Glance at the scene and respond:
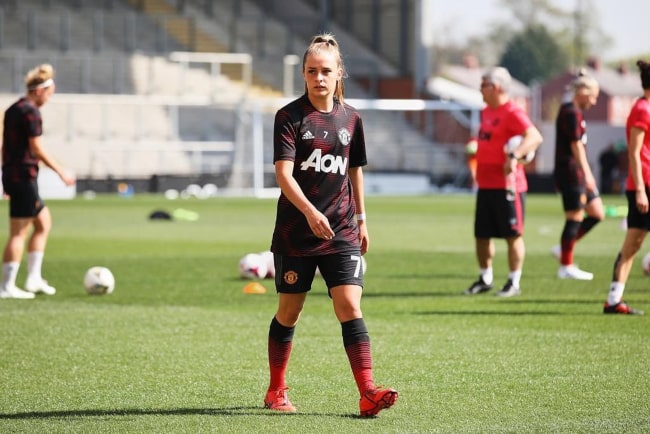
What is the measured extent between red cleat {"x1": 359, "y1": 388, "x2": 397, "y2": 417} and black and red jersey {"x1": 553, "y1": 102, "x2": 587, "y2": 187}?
7.98 meters

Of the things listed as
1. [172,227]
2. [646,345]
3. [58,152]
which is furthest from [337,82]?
[58,152]

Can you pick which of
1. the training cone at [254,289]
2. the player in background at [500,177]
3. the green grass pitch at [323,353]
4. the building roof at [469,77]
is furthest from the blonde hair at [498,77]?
the building roof at [469,77]

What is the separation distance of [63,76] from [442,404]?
140 ft

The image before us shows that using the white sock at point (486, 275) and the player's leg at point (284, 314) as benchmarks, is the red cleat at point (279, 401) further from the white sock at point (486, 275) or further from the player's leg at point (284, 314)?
the white sock at point (486, 275)

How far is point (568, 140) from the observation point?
14531 millimetres

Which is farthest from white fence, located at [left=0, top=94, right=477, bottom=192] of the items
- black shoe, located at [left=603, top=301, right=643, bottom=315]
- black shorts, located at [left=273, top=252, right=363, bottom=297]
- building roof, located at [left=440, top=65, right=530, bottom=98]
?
building roof, located at [left=440, top=65, right=530, bottom=98]

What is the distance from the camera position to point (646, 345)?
31.5 ft

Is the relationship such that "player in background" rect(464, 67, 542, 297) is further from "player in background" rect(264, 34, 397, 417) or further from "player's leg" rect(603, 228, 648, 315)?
"player in background" rect(264, 34, 397, 417)

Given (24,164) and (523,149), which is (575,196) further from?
(24,164)

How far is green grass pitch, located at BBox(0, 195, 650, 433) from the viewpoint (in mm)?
6973

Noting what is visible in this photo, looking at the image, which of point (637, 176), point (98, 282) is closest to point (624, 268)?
point (637, 176)

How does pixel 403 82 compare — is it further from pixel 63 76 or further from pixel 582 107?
pixel 582 107

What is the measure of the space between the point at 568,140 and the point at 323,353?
19.8 feet

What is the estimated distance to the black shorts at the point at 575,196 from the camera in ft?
48.8
